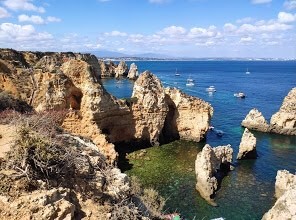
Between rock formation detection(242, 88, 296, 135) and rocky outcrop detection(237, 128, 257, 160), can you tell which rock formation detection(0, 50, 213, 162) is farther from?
rock formation detection(242, 88, 296, 135)

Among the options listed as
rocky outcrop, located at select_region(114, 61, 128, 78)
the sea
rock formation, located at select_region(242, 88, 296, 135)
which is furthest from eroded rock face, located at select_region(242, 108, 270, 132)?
rocky outcrop, located at select_region(114, 61, 128, 78)

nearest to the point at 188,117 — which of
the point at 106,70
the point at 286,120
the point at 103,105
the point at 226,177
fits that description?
the point at 103,105

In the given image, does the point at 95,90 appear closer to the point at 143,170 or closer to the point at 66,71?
the point at 66,71

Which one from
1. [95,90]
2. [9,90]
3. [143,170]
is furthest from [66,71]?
[143,170]

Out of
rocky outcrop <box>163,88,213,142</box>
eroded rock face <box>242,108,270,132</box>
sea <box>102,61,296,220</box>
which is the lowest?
sea <box>102,61,296,220</box>

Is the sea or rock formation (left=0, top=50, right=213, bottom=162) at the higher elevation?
rock formation (left=0, top=50, right=213, bottom=162)

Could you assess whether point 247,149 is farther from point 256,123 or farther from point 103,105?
point 256,123
